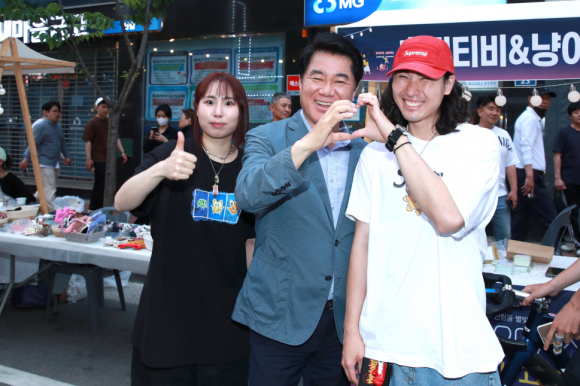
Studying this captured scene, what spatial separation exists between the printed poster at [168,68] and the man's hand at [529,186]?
21.4 feet

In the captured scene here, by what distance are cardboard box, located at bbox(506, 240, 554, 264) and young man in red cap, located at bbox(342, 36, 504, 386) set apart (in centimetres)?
204

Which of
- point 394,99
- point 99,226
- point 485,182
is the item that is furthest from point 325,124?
point 99,226

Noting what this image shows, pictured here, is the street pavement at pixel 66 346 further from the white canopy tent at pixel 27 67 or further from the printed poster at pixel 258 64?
the printed poster at pixel 258 64

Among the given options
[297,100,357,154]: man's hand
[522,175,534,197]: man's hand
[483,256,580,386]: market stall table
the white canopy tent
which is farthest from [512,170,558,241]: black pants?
the white canopy tent

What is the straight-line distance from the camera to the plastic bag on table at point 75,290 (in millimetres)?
5156

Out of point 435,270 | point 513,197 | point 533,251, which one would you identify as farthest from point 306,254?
point 513,197

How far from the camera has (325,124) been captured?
1.57 meters

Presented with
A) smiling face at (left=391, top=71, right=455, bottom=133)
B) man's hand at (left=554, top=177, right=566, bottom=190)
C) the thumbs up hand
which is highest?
smiling face at (left=391, top=71, right=455, bottom=133)

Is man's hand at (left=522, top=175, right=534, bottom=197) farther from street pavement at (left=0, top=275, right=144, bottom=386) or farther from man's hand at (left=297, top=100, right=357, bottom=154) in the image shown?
man's hand at (left=297, top=100, right=357, bottom=154)

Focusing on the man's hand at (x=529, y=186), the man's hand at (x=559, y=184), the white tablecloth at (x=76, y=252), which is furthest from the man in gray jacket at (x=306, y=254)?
the man's hand at (x=559, y=184)

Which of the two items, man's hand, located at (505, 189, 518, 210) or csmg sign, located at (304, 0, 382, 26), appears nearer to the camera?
csmg sign, located at (304, 0, 382, 26)

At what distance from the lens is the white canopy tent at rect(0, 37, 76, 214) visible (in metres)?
5.46

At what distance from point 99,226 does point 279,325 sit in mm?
2756

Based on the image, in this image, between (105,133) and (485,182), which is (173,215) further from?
(105,133)
